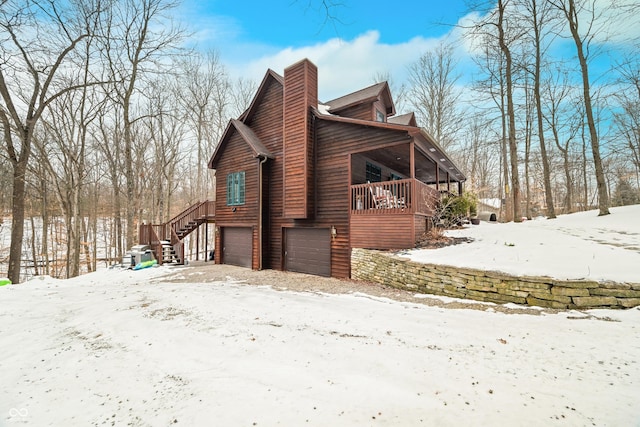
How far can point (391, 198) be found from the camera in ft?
28.1

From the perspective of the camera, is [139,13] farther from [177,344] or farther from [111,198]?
[177,344]

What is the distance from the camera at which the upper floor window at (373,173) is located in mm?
11227

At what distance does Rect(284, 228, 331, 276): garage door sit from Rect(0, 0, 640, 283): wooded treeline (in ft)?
30.3

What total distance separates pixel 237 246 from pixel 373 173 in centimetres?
726

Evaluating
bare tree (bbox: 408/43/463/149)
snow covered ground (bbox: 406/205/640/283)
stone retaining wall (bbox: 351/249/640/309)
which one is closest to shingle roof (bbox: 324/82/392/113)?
stone retaining wall (bbox: 351/249/640/309)

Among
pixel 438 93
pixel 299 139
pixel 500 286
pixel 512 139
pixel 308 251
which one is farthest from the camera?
pixel 438 93

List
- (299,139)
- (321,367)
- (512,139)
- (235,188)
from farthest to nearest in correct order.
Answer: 1. (512,139)
2. (235,188)
3. (299,139)
4. (321,367)

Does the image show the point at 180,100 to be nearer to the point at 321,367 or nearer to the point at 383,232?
the point at 383,232

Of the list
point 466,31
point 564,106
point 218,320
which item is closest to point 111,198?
point 218,320

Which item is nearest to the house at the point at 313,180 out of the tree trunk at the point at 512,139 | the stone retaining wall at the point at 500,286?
the stone retaining wall at the point at 500,286

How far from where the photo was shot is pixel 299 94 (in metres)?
10.3

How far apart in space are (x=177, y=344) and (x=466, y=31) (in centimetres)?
1745

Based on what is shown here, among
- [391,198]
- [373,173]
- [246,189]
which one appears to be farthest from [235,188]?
[391,198]

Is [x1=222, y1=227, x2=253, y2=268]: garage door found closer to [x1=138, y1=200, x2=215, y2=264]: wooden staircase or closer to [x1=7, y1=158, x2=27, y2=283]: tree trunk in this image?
[x1=138, y1=200, x2=215, y2=264]: wooden staircase
